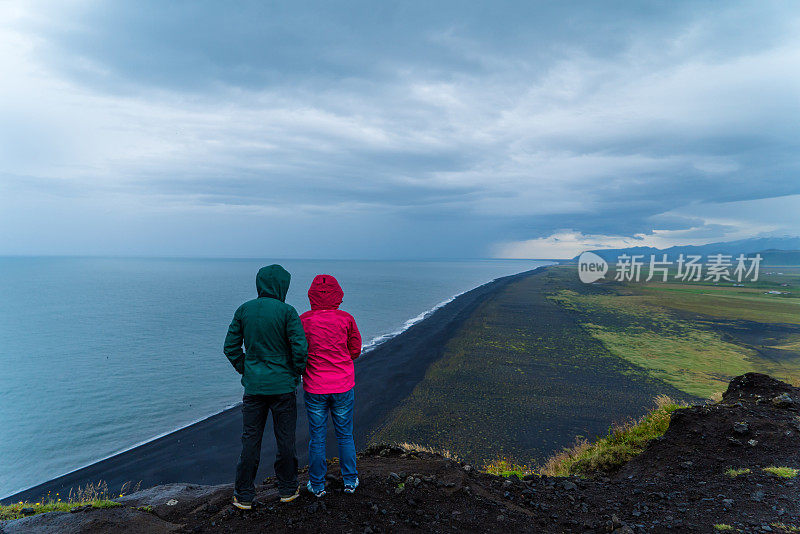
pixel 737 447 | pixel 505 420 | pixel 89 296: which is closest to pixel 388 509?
pixel 737 447

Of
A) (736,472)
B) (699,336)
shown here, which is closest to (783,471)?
(736,472)

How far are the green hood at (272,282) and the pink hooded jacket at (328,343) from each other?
1.24 ft

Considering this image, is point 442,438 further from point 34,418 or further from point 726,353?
point 726,353

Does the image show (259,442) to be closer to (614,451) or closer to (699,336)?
(614,451)

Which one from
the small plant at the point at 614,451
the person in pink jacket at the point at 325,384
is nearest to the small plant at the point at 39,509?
the person in pink jacket at the point at 325,384

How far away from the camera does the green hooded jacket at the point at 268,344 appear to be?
178 inches

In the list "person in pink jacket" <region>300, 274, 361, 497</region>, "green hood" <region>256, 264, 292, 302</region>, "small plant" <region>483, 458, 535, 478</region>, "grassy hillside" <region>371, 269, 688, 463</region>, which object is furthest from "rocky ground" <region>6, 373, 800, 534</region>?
"grassy hillside" <region>371, 269, 688, 463</region>

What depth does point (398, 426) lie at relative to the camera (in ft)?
54.2

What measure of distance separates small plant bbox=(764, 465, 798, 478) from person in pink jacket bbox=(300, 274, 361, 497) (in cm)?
640

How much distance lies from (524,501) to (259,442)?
13.0 feet

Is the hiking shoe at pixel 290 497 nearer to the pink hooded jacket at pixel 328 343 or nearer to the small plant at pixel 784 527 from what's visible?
the pink hooded jacket at pixel 328 343

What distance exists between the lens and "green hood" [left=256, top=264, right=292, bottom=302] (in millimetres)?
4703

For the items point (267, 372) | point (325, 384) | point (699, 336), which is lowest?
point (699, 336)

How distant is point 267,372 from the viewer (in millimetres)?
4527
